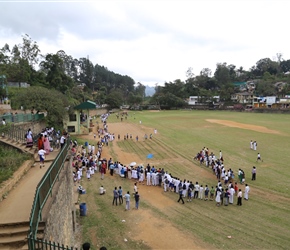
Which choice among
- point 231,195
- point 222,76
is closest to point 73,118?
point 231,195

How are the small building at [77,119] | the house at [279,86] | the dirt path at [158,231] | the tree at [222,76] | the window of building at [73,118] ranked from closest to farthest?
the dirt path at [158,231]
the small building at [77,119]
the window of building at [73,118]
the house at [279,86]
the tree at [222,76]

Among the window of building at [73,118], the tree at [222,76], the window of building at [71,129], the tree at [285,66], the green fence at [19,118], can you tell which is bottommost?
the window of building at [71,129]

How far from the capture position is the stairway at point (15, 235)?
5.93 m

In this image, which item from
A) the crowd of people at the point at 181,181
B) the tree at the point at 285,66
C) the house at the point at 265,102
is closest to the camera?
the crowd of people at the point at 181,181

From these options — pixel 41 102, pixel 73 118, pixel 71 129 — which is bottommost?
pixel 71 129

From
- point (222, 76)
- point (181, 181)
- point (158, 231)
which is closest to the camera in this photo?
point (158, 231)

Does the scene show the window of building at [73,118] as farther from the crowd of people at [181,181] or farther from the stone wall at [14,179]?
the stone wall at [14,179]

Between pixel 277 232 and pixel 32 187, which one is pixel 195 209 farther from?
pixel 32 187

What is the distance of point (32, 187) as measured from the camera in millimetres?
9156

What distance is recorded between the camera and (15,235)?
623 centimetres

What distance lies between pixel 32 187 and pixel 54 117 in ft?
64.1

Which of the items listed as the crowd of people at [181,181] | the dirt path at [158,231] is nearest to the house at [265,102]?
the crowd of people at [181,181]

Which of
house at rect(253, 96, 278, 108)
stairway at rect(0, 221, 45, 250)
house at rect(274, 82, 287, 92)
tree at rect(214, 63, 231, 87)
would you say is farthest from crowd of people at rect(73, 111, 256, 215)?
tree at rect(214, 63, 231, 87)

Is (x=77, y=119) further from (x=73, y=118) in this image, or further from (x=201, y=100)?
(x=201, y=100)
